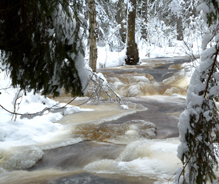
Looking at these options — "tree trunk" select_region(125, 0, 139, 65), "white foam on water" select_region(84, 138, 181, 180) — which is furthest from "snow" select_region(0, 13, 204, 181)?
"tree trunk" select_region(125, 0, 139, 65)

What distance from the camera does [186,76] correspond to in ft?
36.3

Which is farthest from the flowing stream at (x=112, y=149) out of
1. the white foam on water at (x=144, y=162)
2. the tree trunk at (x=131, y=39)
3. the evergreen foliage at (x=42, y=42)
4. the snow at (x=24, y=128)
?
the tree trunk at (x=131, y=39)

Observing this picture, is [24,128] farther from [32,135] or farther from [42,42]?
[42,42]

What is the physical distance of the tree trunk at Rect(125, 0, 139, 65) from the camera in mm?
14000

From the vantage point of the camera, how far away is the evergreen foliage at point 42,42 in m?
2.26

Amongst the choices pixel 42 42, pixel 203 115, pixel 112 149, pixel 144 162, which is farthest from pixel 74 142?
pixel 203 115

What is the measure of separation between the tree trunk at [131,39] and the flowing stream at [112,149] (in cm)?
650

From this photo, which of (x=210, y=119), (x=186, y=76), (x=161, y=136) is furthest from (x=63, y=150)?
(x=186, y=76)

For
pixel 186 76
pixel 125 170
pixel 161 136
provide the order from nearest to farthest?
pixel 125 170, pixel 161 136, pixel 186 76

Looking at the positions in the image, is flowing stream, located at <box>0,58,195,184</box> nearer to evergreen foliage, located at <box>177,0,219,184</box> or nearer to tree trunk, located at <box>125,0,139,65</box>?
evergreen foliage, located at <box>177,0,219,184</box>

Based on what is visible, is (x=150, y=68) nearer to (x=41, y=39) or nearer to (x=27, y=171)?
(x=27, y=171)

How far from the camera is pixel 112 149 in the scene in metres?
4.71

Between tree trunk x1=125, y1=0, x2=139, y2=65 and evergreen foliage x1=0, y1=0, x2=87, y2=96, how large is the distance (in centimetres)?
1224

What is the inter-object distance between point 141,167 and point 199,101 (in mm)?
2139
